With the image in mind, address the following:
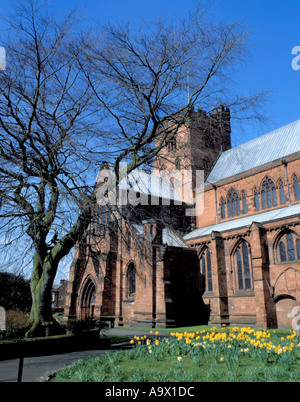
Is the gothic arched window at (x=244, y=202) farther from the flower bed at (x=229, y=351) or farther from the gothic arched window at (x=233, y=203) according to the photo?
the flower bed at (x=229, y=351)

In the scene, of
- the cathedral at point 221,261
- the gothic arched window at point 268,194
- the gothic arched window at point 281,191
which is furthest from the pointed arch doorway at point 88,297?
the gothic arched window at point 281,191

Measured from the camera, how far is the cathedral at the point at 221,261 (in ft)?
66.0

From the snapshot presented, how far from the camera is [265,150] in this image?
91.1 ft

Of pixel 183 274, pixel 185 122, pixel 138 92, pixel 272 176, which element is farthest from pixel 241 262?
pixel 138 92

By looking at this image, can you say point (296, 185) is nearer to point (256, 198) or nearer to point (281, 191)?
point (281, 191)

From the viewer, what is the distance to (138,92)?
35.0 ft

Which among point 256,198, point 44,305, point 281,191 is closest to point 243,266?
point 256,198

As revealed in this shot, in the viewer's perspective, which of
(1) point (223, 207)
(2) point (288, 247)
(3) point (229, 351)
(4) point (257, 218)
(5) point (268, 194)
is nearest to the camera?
(3) point (229, 351)

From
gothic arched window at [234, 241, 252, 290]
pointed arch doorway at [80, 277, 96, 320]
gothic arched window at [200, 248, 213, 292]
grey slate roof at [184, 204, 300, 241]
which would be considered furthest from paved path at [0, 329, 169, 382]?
pointed arch doorway at [80, 277, 96, 320]

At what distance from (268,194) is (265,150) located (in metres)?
4.63

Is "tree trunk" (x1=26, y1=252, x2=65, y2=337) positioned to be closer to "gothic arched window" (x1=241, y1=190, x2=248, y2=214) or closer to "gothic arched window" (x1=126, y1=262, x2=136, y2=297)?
"gothic arched window" (x1=126, y1=262, x2=136, y2=297)
